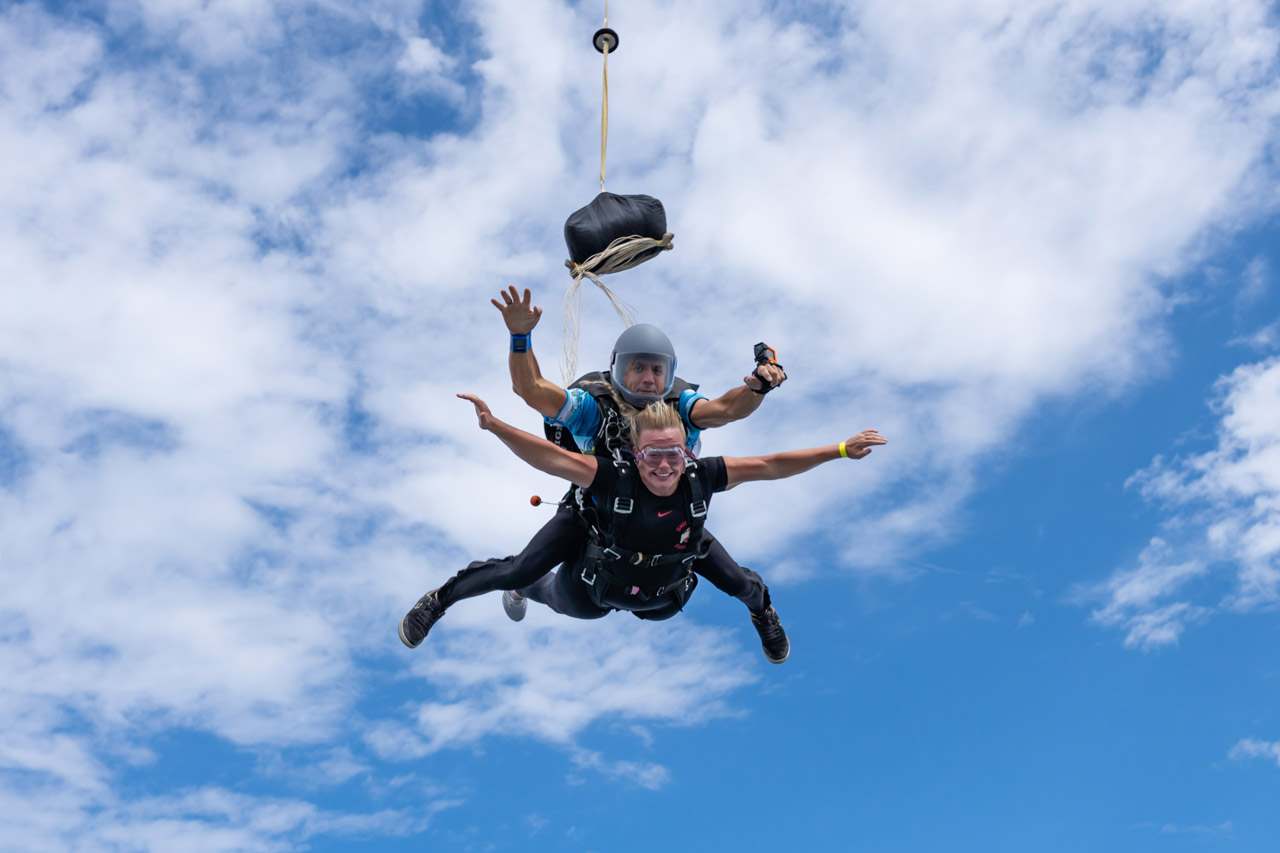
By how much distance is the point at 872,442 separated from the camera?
6.96 m

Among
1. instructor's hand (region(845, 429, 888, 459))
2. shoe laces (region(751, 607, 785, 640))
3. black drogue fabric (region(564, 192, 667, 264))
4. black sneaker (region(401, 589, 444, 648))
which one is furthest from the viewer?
shoe laces (region(751, 607, 785, 640))

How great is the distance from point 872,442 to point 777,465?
2.10 feet

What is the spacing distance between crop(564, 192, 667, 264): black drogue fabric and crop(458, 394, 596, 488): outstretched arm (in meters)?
2.32

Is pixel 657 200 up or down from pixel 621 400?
up

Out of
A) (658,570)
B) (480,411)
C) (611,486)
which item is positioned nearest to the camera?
(480,411)

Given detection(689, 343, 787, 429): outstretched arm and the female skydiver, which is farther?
detection(689, 343, 787, 429): outstretched arm

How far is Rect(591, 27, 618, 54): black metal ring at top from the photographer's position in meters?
8.24

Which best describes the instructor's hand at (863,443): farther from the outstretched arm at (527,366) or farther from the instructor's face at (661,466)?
the outstretched arm at (527,366)

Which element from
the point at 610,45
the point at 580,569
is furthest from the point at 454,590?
the point at 610,45

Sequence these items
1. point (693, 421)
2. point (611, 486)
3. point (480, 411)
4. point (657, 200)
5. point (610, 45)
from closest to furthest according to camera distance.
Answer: point (480, 411), point (611, 486), point (693, 421), point (610, 45), point (657, 200)

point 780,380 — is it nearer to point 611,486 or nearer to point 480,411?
point 611,486

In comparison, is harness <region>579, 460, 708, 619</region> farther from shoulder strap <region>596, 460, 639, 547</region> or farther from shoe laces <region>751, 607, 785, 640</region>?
shoe laces <region>751, 607, 785, 640</region>

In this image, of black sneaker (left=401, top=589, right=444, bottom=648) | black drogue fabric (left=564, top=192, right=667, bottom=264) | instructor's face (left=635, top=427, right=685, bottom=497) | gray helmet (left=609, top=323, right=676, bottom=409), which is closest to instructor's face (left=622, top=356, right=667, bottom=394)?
gray helmet (left=609, top=323, right=676, bottom=409)

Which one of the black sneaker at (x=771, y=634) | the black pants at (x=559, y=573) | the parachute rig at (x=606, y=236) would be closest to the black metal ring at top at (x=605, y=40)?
the parachute rig at (x=606, y=236)
